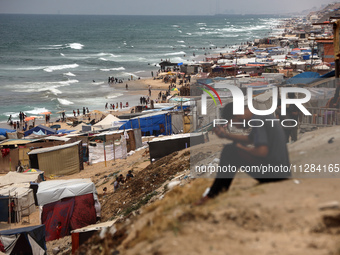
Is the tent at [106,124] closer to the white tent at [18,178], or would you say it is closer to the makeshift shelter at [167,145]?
the white tent at [18,178]

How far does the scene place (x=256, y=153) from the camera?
411 centimetres

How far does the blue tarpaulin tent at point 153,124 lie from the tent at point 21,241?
11.8 meters

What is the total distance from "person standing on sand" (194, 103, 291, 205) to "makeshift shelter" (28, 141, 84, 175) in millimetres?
13174

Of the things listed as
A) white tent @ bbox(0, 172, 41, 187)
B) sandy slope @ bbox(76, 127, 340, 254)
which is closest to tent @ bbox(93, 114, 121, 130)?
white tent @ bbox(0, 172, 41, 187)

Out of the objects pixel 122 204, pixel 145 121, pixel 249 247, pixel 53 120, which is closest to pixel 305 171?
pixel 249 247

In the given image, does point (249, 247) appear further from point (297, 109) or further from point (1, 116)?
point (1, 116)

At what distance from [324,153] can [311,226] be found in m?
1.80

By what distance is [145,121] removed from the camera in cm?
2083

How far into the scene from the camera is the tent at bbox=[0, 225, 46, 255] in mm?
8578

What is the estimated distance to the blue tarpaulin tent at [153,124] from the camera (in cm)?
2047

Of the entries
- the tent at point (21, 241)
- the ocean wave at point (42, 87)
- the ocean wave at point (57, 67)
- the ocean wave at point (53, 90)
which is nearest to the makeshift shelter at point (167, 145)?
the tent at point (21, 241)

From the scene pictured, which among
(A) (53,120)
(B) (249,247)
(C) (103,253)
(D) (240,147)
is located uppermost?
(D) (240,147)

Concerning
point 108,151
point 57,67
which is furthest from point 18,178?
point 57,67

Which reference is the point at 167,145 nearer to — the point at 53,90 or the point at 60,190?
the point at 60,190
